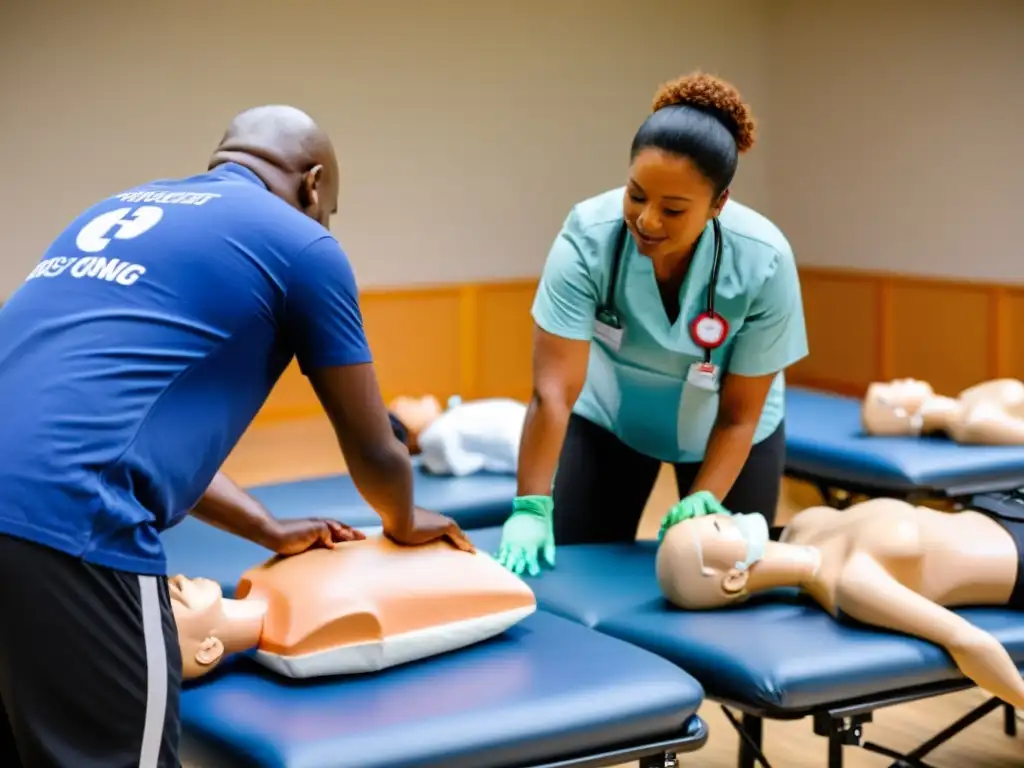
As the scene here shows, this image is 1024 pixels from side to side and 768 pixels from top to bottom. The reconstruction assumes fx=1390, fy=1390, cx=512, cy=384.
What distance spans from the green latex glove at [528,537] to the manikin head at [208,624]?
0.60 metres

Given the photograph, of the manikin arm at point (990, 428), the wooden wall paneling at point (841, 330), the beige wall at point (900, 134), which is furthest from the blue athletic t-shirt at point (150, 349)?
the wooden wall paneling at point (841, 330)

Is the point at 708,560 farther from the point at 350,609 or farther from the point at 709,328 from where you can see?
the point at 350,609

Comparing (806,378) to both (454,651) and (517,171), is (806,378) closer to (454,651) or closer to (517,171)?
(517,171)

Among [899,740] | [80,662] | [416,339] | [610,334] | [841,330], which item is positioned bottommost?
[899,740]

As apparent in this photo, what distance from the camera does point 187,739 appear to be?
5.86 ft

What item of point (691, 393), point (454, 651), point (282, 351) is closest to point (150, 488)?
point (282, 351)

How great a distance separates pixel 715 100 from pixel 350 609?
981 mm

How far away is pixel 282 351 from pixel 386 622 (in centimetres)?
47

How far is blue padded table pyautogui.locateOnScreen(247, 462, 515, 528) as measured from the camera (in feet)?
10.1

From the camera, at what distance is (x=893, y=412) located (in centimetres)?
362

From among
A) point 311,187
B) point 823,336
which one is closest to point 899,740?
point 311,187

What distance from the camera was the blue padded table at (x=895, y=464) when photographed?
3268 mm

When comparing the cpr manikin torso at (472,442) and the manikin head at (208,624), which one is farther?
the cpr manikin torso at (472,442)

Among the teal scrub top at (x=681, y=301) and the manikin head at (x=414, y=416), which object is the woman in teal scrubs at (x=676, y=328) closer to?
the teal scrub top at (x=681, y=301)
